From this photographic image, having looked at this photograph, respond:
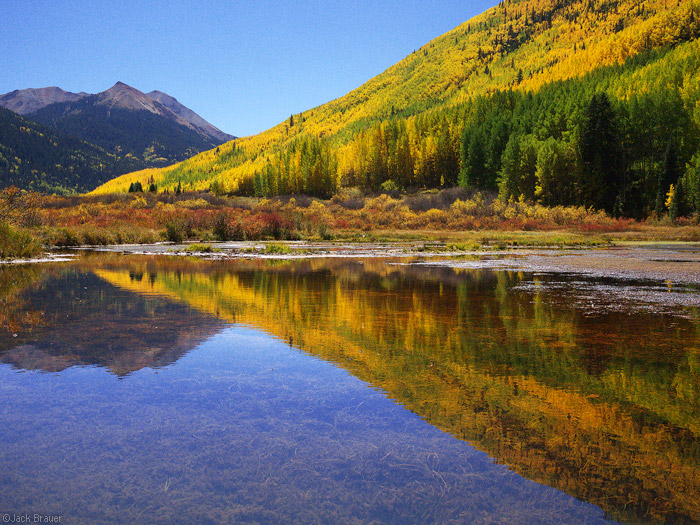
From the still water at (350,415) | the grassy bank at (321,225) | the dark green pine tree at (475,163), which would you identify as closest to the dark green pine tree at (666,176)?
the grassy bank at (321,225)

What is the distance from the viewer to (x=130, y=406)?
4750mm

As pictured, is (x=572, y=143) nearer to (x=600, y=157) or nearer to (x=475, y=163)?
(x=600, y=157)

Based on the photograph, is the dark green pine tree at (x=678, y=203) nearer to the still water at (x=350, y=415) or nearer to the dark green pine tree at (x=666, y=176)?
the dark green pine tree at (x=666, y=176)

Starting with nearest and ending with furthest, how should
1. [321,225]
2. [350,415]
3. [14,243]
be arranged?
[350,415] < [14,243] < [321,225]

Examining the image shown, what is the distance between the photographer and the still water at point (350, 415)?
10.2 ft

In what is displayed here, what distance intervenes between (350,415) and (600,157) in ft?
221

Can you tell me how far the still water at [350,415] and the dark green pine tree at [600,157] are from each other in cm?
5928

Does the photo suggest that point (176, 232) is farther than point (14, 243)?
Yes

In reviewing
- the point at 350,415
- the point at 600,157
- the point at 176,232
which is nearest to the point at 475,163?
the point at 600,157

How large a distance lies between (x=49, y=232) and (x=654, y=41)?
426ft

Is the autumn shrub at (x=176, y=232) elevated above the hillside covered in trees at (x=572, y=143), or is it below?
below

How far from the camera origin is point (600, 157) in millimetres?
62781

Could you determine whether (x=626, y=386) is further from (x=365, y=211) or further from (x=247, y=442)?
(x=365, y=211)

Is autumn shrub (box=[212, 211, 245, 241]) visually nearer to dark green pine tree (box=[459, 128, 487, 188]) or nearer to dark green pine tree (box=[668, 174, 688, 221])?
dark green pine tree (box=[668, 174, 688, 221])
